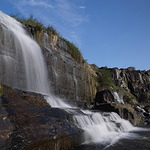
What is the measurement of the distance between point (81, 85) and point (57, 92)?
4.20 meters

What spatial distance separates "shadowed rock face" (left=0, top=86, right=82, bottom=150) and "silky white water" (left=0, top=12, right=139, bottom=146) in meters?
1.40

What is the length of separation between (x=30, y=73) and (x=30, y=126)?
6263 millimetres

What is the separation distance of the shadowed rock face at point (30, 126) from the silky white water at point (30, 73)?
1.40 metres

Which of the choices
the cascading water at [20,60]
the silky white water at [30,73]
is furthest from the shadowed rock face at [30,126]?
the cascading water at [20,60]

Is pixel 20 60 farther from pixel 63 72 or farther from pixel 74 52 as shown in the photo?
pixel 74 52

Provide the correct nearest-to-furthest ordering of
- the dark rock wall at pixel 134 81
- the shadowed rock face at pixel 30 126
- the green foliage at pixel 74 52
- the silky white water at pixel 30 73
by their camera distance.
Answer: the shadowed rock face at pixel 30 126
the silky white water at pixel 30 73
the green foliage at pixel 74 52
the dark rock wall at pixel 134 81

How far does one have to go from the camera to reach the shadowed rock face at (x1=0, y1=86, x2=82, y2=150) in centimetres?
421

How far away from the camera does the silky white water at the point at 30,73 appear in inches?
326

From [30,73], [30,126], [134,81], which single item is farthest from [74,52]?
[134,81]

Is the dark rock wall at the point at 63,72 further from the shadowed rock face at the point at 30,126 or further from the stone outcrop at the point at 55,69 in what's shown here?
the shadowed rock face at the point at 30,126

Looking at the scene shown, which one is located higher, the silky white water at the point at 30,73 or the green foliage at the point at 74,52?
the green foliage at the point at 74,52

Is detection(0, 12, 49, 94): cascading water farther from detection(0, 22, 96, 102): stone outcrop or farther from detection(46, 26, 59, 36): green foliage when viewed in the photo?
detection(46, 26, 59, 36): green foliage

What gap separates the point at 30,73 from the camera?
1080cm

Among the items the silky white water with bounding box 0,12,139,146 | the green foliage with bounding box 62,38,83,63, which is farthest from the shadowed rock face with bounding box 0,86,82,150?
the green foliage with bounding box 62,38,83,63
